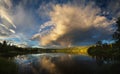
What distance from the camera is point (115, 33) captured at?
9288 centimetres

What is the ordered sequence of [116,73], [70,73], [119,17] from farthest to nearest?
[119,17] → [70,73] → [116,73]

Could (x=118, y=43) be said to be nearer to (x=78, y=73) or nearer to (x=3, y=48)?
(x=78, y=73)

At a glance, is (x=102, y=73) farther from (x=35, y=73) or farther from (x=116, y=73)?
(x=35, y=73)

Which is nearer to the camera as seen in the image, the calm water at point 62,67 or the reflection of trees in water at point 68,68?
the reflection of trees in water at point 68,68

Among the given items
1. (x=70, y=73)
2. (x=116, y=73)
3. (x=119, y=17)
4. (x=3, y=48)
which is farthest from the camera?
(x=3, y=48)

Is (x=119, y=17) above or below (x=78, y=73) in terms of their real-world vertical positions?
above

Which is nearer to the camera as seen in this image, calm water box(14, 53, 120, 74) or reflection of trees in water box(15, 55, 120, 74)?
reflection of trees in water box(15, 55, 120, 74)

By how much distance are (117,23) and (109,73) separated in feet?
206

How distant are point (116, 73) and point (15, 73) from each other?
65.9ft

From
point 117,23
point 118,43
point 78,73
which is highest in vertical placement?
point 117,23

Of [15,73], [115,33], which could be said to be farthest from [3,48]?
[15,73]

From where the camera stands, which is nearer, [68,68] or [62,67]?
[68,68]

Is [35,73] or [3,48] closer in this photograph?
[35,73]

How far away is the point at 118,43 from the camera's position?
308 ft
